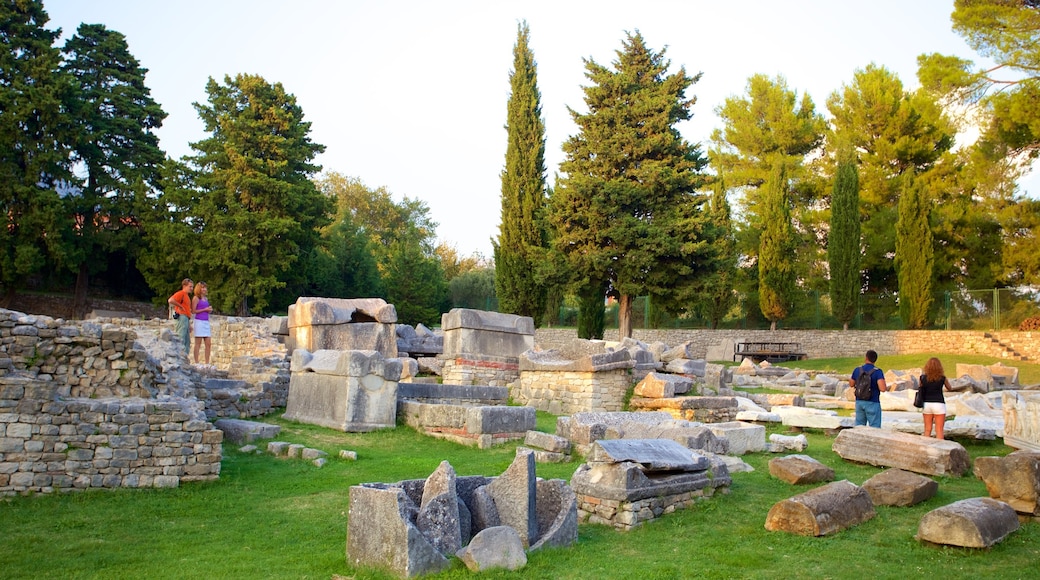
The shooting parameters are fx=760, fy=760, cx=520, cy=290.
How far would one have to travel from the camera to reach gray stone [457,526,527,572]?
194 inches

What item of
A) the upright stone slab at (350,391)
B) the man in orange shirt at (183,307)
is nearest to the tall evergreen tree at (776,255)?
the upright stone slab at (350,391)

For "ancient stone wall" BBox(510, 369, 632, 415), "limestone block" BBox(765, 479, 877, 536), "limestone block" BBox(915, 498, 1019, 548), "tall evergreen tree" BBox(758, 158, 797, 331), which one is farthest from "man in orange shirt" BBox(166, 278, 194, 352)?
"tall evergreen tree" BBox(758, 158, 797, 331)

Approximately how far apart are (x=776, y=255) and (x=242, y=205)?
70.3 feet

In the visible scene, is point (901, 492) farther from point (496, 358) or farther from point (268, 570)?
point (496, 358)

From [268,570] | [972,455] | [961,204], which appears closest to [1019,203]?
[961,204]

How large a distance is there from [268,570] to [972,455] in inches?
344

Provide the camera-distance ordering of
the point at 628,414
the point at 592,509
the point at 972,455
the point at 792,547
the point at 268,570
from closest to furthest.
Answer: the point at 268,570
the point at 792,547
the point at 592,509
the point at 972,455
the point at 628,414

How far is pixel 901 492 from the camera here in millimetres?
6789

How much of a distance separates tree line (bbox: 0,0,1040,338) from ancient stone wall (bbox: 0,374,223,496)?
20.4 m

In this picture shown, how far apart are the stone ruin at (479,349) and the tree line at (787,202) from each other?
39.8ft

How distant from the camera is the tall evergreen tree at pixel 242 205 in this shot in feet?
89.1

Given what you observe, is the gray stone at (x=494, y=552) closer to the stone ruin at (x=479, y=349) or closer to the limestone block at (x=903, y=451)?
the limestone block at (x=903, y=451)

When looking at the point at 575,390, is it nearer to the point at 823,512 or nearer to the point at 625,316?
the point at 823,512

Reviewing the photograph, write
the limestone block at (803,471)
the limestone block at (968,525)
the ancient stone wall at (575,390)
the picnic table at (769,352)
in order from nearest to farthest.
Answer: the limestone block at (968,525) < the limestone block at (803,471) < the ancient stone wall at (575,390) < the picnic table at (769,352)
